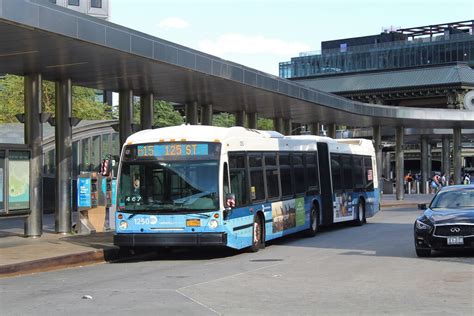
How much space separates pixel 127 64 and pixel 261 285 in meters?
9.69

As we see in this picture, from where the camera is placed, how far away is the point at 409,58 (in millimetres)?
108812

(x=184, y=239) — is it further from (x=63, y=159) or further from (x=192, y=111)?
(x=192, y=111)

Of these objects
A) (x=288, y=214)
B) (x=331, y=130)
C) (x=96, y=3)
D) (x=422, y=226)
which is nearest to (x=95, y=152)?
(x=288, y=214)

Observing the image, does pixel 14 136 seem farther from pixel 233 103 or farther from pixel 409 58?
pixel 409 58

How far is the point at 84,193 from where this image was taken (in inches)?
835

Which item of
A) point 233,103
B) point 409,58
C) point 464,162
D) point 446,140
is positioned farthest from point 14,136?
point 464,162

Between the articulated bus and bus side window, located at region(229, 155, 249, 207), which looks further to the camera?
bus side window, located at region(229, 155, 249, 207)

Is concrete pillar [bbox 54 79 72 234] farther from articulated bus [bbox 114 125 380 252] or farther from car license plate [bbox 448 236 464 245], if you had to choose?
car license plate [bbox 448 236 464 245]

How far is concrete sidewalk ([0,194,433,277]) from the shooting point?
14.6m

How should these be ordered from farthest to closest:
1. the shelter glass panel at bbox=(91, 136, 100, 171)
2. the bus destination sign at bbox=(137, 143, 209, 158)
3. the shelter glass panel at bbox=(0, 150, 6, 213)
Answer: the shelter glass panel at bbox=(91, 136, 100, 171)
the shelter glass panel at bbox=(0, 150, 6, 213)
the bus destination sign at bbox=(137, 143, 209, 158)

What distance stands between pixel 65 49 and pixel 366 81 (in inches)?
3260

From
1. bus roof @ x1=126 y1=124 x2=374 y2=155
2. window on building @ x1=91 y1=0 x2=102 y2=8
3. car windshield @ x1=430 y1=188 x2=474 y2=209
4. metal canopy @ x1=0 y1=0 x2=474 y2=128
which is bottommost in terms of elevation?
car windshield @ x1=430 y1=188 x2=474 y2=209

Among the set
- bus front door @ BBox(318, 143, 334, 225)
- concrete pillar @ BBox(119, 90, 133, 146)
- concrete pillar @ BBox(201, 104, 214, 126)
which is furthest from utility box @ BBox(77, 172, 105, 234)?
concrete pillar @ BBox(201, 104, 214, 126)

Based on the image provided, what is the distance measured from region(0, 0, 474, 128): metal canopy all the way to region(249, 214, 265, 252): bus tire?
16.3 ft
